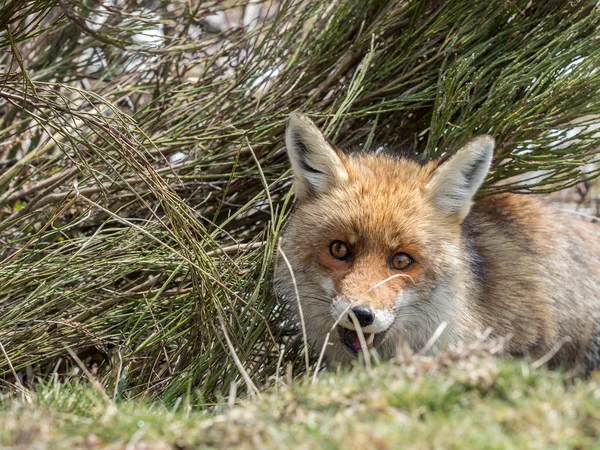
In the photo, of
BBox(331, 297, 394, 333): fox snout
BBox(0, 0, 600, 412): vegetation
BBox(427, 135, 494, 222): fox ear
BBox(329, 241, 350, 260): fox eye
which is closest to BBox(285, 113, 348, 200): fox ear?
BBox(0, 0, 600, 412): vegetation

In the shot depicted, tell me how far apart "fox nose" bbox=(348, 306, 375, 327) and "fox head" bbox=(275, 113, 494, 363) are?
15 cm

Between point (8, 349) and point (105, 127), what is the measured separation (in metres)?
1.67

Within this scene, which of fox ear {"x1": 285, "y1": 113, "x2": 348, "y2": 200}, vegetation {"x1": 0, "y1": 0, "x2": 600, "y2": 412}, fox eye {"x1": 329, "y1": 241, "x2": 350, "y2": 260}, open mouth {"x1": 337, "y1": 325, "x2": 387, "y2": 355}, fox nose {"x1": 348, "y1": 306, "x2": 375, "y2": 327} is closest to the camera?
fox nose {"x1": 348, "y1": 306, "x2": 375, "y2": 327}

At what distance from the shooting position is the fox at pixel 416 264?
13.8 ft

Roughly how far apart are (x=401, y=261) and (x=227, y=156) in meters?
2.14

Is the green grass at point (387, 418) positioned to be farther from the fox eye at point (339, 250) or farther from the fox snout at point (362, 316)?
the fox eye at point (339, 250)

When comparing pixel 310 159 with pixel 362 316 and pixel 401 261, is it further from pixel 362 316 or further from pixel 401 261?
pixel 362 316

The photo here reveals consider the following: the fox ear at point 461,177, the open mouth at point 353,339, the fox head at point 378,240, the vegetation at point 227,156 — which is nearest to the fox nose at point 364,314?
the fox head at point 378,240

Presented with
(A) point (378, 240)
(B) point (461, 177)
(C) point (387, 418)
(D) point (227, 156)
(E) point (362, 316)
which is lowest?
(C) point (387, 418)

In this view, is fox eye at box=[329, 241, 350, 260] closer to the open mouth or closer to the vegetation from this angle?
the open mouth

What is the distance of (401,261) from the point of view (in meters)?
4.25

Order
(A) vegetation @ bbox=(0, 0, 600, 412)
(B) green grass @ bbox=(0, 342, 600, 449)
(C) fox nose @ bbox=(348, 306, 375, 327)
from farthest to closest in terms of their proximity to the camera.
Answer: (A) vegetation @ bbox=(0, 0, 600, 412) < (C) fox nose @ bbox=(348, 306, 375, 327) < (B) green grass @ bbox=(0, 342, 600, 449)

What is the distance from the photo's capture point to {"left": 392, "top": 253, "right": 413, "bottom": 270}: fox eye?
4.24m

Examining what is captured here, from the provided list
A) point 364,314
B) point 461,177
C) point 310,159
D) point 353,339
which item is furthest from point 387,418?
point 310,159
